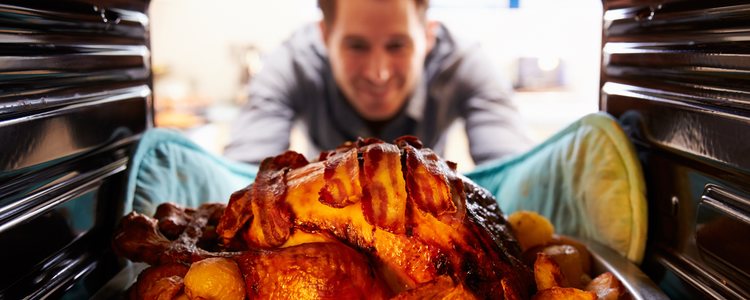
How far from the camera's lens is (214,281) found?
30.7 inches

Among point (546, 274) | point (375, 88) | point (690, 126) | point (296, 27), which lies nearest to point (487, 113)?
point (375, 88)

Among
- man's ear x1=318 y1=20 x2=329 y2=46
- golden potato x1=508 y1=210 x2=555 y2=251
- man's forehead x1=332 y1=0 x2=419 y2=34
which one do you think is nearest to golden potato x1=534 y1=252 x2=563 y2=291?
golden potato x1=508 y1=210 x2=555 y2=251

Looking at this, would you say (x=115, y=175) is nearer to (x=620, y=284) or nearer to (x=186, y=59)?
(x=620, y=284)

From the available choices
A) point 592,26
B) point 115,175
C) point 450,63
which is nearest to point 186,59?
point 450,63

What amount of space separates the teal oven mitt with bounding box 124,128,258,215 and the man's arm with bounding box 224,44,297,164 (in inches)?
44.5

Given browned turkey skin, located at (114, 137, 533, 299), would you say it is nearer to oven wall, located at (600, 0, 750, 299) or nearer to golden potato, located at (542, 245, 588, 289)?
golden potato, located at (542, 245, 588, 289)

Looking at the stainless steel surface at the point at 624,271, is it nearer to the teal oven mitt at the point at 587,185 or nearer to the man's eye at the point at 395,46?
the teal oven mitt at the point at 587,185

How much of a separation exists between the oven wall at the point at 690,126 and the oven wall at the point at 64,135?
95 cm

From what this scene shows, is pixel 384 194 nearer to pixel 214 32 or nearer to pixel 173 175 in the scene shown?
pixel 173 175

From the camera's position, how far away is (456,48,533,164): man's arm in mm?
2814

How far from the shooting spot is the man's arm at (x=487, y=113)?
2.81 m

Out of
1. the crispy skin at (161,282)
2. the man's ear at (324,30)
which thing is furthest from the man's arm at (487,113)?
the crispy skin at (161,282)

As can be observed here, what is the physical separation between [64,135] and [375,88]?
6.26ft

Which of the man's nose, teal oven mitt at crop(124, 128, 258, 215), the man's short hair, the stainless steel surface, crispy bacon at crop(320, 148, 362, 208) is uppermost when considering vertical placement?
the man's short hair
